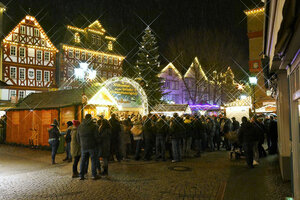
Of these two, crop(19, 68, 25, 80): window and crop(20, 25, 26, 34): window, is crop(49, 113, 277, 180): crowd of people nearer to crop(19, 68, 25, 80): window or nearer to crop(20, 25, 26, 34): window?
crop(19, 68, 25, 80): window

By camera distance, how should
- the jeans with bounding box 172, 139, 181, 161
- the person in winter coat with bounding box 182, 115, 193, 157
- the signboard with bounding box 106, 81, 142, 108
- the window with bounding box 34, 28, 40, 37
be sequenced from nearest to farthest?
the jeans with bounding box 172, 139, 181, 161
the person in winter coat with bounding box 182, 115, 193, 157
the signboard with bounding box 106, 81, 142, 108
the window with bounding box 34, 28, 40, 37

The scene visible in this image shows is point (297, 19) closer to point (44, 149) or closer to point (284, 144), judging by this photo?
point (284, 144)

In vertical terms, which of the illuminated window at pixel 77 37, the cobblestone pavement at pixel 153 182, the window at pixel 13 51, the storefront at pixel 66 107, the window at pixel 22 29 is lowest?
the cobblestone pavement at pixel 153 182

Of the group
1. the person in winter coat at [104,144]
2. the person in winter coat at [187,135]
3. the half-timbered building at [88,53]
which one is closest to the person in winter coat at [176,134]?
the person in winter coat at [187,135]

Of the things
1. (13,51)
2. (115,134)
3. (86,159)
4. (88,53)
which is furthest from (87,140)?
(88,53)

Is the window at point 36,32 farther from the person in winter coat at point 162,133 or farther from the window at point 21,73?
the person in winter coat at point 162,133

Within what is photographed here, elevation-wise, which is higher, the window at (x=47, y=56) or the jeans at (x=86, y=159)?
the window at (x=47, y=56)

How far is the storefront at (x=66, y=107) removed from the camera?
14.6 m

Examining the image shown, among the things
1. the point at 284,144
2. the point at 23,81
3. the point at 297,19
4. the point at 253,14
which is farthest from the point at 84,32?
the point at 297,19

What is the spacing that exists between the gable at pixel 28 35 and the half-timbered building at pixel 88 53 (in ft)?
9.43

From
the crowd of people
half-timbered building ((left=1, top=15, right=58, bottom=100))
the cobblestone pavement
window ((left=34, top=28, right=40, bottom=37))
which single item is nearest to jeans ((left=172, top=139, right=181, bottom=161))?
the crowd of people

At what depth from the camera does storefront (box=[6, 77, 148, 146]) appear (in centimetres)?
1456

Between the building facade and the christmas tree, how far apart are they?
24.3 metres

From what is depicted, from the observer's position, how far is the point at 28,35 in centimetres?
3503
